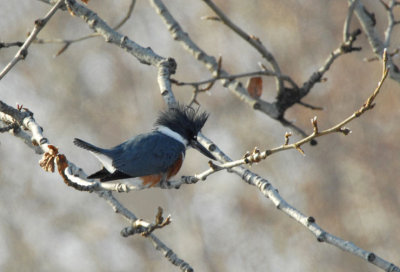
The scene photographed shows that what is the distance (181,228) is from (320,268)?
7.23 feet

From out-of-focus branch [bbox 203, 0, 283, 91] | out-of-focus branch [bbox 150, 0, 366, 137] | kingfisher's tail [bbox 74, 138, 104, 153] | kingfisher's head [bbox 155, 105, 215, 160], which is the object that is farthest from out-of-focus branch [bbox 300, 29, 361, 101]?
kingfisher's tail [bbox 74, 138, 104, 153]

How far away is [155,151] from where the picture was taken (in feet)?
11.2

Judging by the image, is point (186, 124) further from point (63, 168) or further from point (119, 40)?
point (63, 168)

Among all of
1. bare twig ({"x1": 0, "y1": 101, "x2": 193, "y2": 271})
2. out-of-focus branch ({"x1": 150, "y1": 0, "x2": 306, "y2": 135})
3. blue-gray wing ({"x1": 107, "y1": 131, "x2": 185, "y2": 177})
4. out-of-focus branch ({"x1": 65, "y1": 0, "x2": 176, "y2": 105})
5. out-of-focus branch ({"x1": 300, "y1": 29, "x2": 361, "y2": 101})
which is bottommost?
bare twig ({"x1": 0, "y1": 101, "x2": 193, "y2": 271})

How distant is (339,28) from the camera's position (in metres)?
9.67

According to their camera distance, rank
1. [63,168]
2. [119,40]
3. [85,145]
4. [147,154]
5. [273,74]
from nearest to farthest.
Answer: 1. [63,168]
2. [85,145]
3. [147,154]
4. [273,74]
5. [119,40]

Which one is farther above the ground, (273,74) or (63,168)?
(273,74)

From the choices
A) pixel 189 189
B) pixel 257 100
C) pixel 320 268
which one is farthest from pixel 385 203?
pixel 257 100

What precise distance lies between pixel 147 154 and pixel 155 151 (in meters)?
0.05

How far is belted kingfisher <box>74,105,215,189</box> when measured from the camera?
320 cm

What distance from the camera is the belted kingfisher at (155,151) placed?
3.20 metres

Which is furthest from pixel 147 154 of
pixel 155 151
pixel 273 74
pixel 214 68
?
pixel 273 74

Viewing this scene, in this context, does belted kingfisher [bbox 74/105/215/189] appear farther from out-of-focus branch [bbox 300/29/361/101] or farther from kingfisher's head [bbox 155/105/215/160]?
out-of-focus branch [bbox 300/29/361/101]

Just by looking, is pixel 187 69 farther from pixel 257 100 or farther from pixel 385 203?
pixel 257 100
